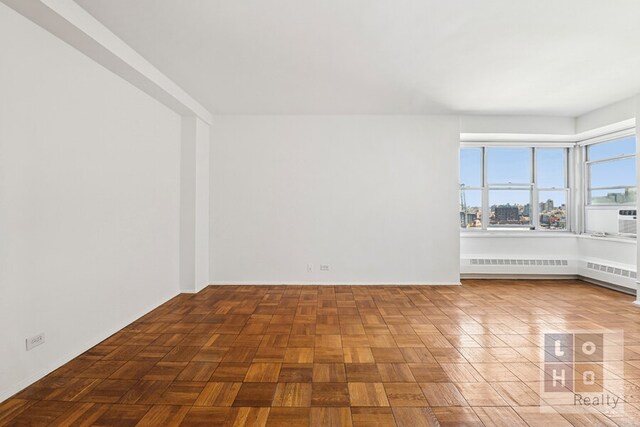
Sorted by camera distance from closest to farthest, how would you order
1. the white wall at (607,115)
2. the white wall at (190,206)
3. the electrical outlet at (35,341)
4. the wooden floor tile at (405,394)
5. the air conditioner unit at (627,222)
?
1. the wooden floor tile at (405,394)
2. the electrical outlet at (35,341)
3. the white wall at (607,115)
4. the white wall at (190,206)
5. the air conditioner unit at (627,222)

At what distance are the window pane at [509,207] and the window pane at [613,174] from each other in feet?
3.34

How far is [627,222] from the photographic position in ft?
17.5

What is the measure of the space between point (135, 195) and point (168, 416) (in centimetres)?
253

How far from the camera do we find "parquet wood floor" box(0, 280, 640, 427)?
205 cm

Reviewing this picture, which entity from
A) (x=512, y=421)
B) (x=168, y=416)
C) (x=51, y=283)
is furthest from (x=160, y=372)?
(x=512, y=421)

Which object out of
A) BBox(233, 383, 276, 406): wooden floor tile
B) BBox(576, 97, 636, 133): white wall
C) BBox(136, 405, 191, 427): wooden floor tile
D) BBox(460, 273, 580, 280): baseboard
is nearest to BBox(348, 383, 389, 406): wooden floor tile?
BBox(233, 383, 276, 406): wooden floor tile

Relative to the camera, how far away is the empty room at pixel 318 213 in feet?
7.59

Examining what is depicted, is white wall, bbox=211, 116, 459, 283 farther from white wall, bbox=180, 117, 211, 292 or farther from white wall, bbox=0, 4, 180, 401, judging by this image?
white wall, bbox=0, 4, 180, 401

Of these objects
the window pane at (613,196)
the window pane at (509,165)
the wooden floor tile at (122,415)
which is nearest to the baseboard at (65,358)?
the wooden floor tile at (122,415)

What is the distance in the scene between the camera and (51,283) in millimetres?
2629

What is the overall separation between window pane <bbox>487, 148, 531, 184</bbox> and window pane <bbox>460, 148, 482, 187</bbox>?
0.56 ft

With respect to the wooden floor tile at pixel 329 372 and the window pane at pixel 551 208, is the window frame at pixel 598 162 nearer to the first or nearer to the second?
the window pane at pixel 551 208

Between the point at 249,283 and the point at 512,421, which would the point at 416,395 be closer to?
the point at 512,421

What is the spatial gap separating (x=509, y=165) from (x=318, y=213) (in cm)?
361
